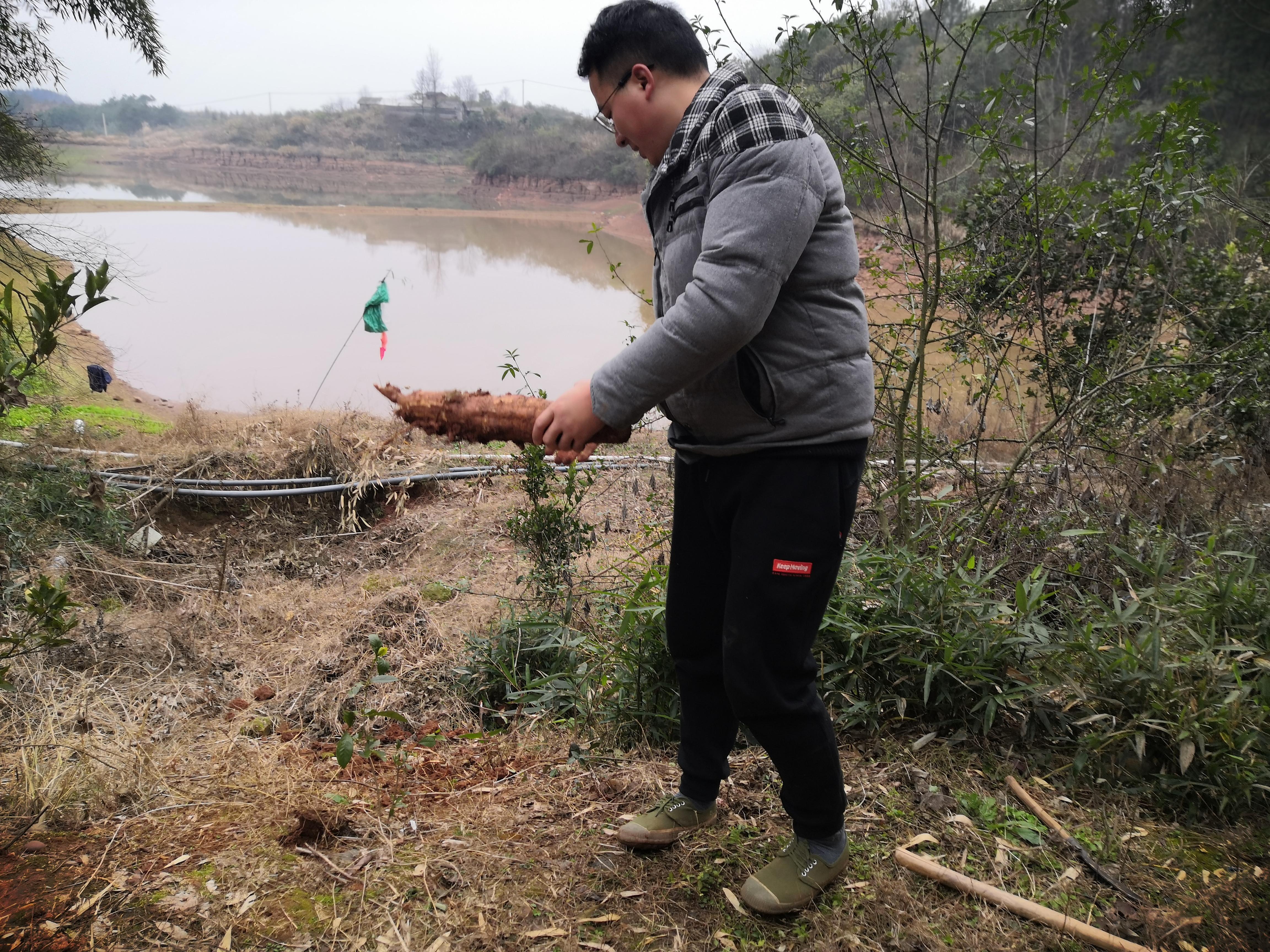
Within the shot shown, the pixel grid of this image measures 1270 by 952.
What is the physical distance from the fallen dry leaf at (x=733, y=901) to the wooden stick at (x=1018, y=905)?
391 mm

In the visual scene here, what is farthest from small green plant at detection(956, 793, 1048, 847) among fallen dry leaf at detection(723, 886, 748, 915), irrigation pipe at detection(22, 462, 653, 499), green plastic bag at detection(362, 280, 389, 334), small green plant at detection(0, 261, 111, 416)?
green plastic bag at detection(362, 280, 389, 334)

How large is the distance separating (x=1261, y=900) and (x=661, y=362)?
68.3 inches

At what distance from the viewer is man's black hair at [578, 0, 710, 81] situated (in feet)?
5.08

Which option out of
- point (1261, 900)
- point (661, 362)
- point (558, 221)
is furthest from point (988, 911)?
point (558, 221)

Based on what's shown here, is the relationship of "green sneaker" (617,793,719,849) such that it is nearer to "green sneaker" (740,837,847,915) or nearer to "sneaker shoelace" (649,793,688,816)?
"sneaker shoelace" (649,793,688,816)

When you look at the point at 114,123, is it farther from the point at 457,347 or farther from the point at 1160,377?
the point at 1160,377

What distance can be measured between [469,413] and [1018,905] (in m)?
1.63

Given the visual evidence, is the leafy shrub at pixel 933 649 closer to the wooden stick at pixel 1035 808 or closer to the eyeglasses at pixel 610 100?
the wooden stick at pixel 1035 808

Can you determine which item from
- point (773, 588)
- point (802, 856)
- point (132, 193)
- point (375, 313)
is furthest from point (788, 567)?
point (132, 193)

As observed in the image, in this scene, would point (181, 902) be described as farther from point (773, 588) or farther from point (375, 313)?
point (375, 313)

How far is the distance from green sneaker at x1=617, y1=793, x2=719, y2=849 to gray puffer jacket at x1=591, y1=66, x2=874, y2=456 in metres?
0.94

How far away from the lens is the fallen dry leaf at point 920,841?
6.39ft

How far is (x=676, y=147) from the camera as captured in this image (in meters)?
1.52

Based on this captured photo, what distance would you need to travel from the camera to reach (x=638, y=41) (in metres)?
1.55
